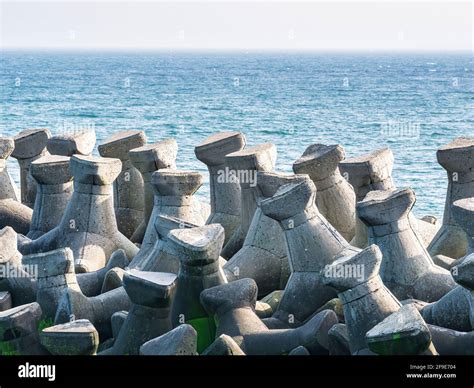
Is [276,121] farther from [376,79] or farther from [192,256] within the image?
[376,79]

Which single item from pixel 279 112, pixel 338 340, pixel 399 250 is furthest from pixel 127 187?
pixel 279 112

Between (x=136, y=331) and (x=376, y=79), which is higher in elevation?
(x=136, y=331)

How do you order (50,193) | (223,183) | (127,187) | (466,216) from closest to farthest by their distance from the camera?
(466,216) → (223,183) → (50,193) → (127,187)

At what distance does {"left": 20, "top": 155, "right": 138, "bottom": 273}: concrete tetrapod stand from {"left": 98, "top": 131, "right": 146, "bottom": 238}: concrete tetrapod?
708 mm

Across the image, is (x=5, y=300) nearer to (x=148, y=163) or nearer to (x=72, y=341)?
(x=72, y=341)

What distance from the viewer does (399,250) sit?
6949mm

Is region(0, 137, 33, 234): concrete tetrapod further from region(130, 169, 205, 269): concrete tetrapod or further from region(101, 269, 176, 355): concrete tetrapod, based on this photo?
region(101, 269, 176, 355): concrete tetrapod

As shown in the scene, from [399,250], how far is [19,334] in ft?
7.02

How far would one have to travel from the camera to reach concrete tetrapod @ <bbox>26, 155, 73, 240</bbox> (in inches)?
343

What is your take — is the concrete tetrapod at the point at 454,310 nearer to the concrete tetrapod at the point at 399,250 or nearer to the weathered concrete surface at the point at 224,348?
the concrete tetrapod at the point at 399,250

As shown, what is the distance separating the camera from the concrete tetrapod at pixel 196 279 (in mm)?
6484
